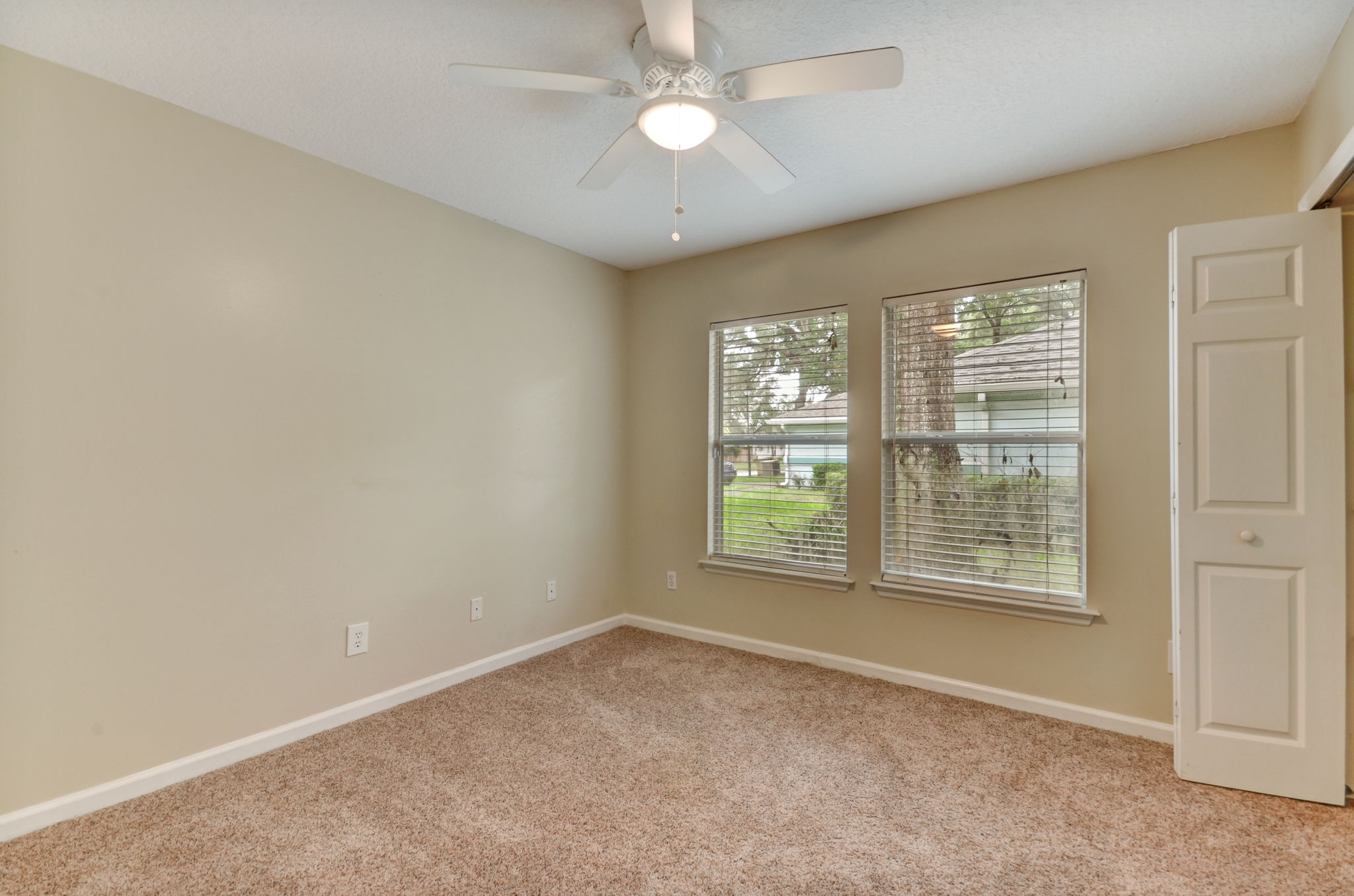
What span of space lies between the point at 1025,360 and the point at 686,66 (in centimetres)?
203

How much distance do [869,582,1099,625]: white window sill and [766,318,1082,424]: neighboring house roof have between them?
0.98 meters

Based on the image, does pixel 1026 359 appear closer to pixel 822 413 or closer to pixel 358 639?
pixel 822 413

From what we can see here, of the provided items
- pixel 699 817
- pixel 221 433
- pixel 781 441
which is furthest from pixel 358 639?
pixel 781 441

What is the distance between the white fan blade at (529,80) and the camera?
1.63m

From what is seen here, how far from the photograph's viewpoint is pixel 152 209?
217 centimetres

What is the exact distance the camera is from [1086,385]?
8.81 ft

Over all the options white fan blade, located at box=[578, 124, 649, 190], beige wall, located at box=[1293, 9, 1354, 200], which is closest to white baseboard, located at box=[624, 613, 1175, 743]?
beige wall, located at box=[1293, 9, 1354, 200]

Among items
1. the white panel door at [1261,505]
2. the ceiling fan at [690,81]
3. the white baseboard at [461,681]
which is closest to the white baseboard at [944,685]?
the white baseboard at [461,681]

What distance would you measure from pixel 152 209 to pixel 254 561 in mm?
1319

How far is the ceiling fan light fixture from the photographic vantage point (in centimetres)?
182

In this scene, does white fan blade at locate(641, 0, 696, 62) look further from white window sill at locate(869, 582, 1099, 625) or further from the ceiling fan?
white window sill at locate(869, 582, 1099, 625)

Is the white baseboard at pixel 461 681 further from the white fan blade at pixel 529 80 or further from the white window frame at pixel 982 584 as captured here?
the white fan blade at pixel 529 80

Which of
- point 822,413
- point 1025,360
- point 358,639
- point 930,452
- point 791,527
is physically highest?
point 1025,360

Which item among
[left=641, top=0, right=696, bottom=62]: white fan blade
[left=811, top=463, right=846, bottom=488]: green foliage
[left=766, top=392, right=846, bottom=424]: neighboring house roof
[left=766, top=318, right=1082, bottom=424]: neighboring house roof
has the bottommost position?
[left=811, top=463, right=846, bottom=488]: green foliage
